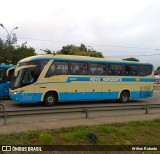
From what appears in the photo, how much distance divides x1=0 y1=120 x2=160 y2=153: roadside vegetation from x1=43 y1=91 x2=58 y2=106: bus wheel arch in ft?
24.2

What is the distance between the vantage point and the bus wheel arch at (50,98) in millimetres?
17020

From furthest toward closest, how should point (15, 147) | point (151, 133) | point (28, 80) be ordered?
1. point (28, 80)
2. point (151, 133)
3. point (15, 147)

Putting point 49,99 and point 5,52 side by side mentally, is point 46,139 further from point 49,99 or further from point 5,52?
point 5,52

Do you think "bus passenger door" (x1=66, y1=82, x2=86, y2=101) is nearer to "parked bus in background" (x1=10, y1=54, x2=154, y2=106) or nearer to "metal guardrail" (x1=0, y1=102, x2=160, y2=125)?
"parked bus in background" (x1=10, y1=54, x2=154, y2=106)

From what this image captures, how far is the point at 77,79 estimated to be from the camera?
17797 millimetres

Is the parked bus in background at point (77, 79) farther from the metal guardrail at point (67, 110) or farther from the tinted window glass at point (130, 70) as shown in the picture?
the metal guardrail at point (67, 110)

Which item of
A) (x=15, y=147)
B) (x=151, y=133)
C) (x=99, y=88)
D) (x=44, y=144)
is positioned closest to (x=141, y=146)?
(x=151, y=133)

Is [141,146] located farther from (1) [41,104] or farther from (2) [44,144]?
(1) [41,104]

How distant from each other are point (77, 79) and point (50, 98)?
214 centimetres

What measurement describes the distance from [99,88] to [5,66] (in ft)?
24.2

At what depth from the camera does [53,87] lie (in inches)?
672

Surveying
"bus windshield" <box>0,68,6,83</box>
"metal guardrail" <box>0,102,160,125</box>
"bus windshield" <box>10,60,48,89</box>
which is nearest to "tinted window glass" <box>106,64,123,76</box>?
"bus windshield" <box>10,60,48,89</box>

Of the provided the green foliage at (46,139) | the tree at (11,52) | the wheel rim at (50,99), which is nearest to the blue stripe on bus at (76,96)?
the wheel rim at (50,99)

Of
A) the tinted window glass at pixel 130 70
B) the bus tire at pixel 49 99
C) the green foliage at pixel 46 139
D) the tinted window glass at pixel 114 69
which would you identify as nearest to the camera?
the green foliage at pixel 46 139
